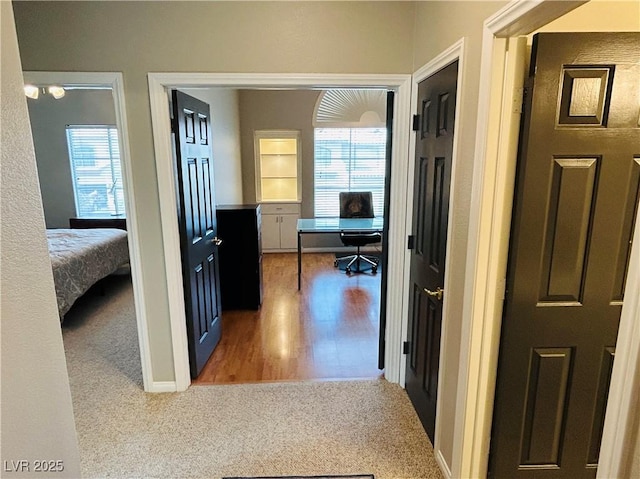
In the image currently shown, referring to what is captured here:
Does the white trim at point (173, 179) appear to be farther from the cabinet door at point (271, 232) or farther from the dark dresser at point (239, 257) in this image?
the cabinet door at point (271, 232)

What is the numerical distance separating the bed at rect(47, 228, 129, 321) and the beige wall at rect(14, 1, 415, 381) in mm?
1926

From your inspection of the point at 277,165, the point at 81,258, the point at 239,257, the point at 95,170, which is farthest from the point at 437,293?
the point at 95,170

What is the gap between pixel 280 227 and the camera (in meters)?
6.62

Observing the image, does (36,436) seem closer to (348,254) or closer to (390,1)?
(390,1)

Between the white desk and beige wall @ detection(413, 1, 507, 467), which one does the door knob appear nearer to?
beige wall @ detection(413, 1, 507, 467)

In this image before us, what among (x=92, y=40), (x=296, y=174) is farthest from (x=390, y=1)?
(x=296, y=174)

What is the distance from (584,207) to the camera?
1471 millimetres

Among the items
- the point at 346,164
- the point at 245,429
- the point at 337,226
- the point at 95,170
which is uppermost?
the point at 346,164

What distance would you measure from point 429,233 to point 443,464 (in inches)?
47.0

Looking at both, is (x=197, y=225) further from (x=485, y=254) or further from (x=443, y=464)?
(x=443, y=464)

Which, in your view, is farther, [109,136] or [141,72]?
[109,136]

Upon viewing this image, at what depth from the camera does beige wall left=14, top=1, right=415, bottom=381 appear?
218 cm

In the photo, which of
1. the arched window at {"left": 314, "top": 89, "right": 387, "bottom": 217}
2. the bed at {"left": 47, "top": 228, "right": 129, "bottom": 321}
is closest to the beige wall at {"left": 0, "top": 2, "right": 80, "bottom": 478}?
the bed at {"left": 47, "top": 228, "right": 129, "bottom": 321}

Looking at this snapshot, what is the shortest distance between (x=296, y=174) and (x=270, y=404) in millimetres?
4614
